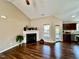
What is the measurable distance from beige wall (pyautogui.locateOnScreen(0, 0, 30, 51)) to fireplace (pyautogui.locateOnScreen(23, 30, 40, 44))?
0.78 meters

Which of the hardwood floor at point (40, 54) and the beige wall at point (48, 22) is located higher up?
the beige wall at point (48, 22)

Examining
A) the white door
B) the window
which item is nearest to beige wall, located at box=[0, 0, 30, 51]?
the window

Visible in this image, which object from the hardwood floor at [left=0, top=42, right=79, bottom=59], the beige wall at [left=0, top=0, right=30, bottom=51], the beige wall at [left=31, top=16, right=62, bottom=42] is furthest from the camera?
the beige wall at [left=31, top=16, right=62, bottom=42]

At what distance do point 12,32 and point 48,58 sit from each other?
3546 mm

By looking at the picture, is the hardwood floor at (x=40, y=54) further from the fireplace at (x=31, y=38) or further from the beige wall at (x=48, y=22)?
the beige wall at (x=48, y=22)

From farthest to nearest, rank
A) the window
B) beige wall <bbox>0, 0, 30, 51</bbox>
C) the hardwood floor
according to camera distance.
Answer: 1. the window
2. beige wall <bbox>0, 0, 30, 51</bbox>
3. the hardwood floor

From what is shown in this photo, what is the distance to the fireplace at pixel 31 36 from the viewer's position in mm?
9542

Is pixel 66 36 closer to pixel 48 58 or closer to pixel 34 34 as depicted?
pixel 34 34

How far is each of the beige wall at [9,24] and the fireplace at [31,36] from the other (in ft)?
2.57

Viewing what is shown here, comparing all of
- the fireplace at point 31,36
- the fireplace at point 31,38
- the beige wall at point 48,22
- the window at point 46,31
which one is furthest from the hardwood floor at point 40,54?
the window at point 46,31

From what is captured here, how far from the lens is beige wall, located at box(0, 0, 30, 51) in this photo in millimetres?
6324

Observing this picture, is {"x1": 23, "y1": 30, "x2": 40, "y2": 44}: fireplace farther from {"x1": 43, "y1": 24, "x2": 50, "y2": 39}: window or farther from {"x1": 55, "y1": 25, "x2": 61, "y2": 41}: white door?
{"x1": 55, "y1": 25, "x2": 61, "y2": 41}: white door

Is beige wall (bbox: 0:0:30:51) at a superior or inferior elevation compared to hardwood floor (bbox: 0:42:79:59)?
superior

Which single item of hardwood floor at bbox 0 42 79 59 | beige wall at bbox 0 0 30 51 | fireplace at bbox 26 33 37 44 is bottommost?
hardwood floor at bbox 0 42 79 59
